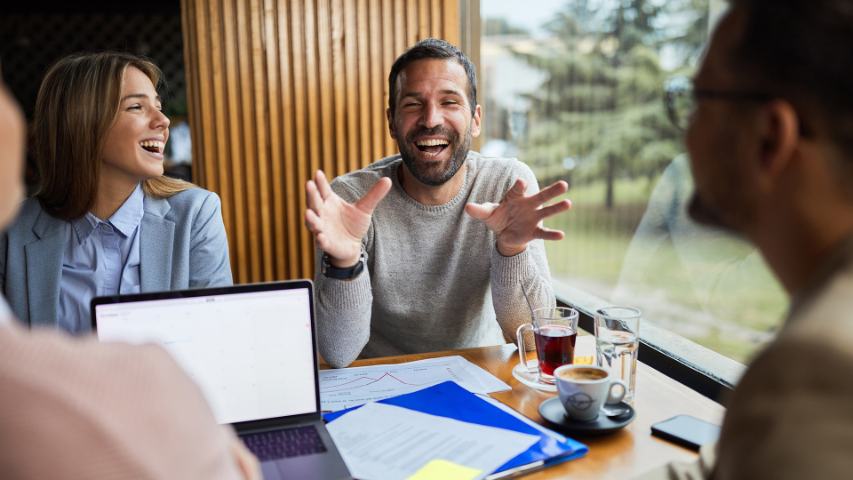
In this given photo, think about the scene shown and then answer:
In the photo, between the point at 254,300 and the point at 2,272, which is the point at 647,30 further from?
the point at 2,272

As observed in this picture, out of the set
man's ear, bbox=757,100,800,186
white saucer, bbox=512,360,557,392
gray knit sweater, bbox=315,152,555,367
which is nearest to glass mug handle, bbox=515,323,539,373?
white saucer, bbox=512,360,557,392

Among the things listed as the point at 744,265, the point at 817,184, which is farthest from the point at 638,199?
the point at 817,184

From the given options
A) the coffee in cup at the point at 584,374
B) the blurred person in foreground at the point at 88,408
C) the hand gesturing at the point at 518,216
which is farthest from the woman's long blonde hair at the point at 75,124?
the blurred person in foreground at the point at 88,408

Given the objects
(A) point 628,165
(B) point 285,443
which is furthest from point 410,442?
(A) point 628,165

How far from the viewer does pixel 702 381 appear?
5.48ft

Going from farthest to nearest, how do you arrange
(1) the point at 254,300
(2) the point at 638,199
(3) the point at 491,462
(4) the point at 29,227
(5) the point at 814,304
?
(2) the point at 638,199 < (4) the point at 29,227 < (1) the point at 254,300 < (3) the point at 491,462 < (5) the point at 814,304

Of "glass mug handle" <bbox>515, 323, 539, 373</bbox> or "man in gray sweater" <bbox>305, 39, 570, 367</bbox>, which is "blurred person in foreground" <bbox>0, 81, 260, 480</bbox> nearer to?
"glass mug handle" <bbox>515, 323, 539, 373</bbox>

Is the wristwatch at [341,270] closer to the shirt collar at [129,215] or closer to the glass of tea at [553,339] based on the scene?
the glass of tea at [553,339]

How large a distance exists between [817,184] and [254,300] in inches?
35.0

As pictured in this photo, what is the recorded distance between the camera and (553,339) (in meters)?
1.42

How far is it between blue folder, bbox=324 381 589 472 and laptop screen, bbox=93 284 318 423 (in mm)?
121

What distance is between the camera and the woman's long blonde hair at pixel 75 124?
1763 millimetres

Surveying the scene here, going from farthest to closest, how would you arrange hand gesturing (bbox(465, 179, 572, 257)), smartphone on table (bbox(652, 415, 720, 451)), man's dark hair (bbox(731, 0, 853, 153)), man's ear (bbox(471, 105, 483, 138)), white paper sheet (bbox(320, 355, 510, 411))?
man's ear (bbox(471, 105, 483, 138)) < hand gesturing (bbox(465, 179, 572, 257)) < white paper sheet (bbox(320, 355, 510, 411)) < smartphone on table (bbox(652, 415, 720, 451)) < man's dark hair (bbox(731, 0, 853, 153))

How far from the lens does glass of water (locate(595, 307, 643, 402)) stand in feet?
4.45
